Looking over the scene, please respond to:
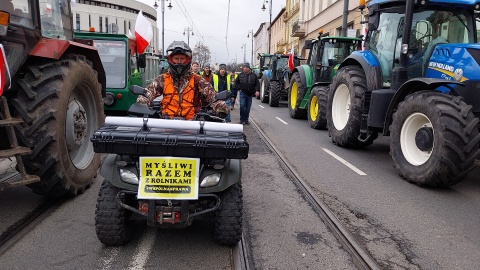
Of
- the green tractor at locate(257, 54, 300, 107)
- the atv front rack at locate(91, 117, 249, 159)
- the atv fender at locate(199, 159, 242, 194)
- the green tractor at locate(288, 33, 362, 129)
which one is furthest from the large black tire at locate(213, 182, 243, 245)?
the green tractor at locate(257, 54, 300, 107)

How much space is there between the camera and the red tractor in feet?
12.5

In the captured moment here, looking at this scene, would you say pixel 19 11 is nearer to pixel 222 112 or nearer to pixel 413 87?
pixel 222 112

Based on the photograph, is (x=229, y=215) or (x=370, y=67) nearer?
(x=229, y=215)

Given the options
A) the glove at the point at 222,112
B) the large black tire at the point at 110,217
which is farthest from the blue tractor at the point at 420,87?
the large black tire at the point at 110,217

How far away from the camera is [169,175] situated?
323 cm

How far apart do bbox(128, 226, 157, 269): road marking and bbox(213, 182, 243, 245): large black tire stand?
648 millimetres

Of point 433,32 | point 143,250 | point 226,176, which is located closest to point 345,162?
point 433,32

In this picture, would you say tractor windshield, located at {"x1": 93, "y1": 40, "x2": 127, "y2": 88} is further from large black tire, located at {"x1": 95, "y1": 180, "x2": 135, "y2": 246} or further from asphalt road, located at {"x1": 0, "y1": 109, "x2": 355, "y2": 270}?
large black tire, located at {"x1": 95, "y1": 180, "x2": 135, "y2": 246}

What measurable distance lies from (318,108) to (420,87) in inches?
180

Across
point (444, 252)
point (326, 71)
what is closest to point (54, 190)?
point (444, 252)

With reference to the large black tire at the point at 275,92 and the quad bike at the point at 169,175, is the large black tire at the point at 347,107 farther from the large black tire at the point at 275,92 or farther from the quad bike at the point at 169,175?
the large black tire at the point at 275,92

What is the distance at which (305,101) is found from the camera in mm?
12852

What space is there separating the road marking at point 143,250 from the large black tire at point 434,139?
3.81m

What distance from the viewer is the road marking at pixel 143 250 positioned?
10.8 feet
